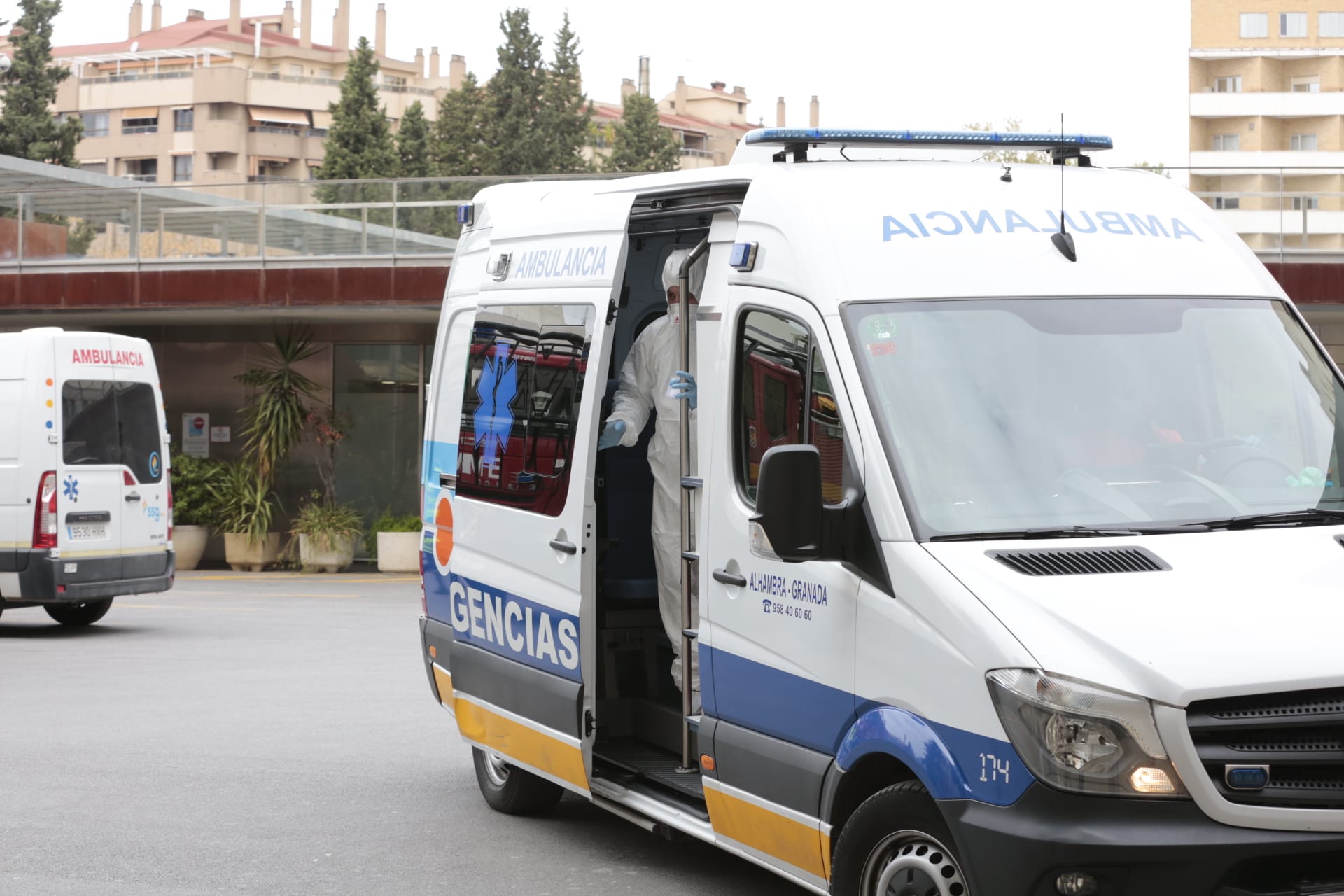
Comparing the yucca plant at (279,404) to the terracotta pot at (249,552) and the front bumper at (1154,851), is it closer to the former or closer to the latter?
the terracotta pot at (249,552)

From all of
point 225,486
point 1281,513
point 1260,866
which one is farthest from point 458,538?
point 225,486

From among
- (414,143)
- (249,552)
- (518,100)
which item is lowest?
(249,552)

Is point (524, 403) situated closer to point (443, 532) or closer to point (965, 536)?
point (443, 532)

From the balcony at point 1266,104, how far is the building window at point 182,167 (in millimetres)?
60788

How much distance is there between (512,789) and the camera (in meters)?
7.87

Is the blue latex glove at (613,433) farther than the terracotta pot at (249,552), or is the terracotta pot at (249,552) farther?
the terracotta pot at (249,552)

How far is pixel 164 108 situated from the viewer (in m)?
103

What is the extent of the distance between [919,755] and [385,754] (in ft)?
18.1

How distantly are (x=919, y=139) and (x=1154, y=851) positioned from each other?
3.15m

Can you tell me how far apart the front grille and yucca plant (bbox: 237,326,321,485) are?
2186 centimetres

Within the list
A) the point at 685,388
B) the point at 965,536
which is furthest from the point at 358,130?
the point at 965,536

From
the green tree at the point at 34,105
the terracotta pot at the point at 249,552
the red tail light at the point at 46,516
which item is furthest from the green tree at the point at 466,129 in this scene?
the red tail light at the point at 46,516

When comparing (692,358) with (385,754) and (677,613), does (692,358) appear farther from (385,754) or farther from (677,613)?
(385,754)

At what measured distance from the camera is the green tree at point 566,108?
246ft
